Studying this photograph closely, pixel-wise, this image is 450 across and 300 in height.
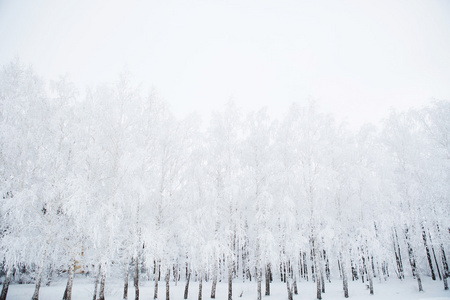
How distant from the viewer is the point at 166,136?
1466 centimetres

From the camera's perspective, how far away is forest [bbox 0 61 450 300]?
10.4 meters

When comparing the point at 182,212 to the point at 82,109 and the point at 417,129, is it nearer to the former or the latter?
the point at 82,109

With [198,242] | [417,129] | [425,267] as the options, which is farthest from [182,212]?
[425,267]

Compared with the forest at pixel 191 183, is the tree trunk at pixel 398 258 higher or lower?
lower

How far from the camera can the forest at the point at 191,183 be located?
10.4 metres

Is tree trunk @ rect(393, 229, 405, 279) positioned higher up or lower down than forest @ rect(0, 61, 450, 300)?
lower down

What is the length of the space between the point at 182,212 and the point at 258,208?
4.84 metres

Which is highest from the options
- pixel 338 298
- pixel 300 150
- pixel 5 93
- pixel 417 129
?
pixel 417 129

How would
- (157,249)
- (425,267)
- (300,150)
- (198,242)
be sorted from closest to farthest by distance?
(157,249), (198,242), (300,150), (425,267)

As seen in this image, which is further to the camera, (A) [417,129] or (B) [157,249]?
(A) [417,129]

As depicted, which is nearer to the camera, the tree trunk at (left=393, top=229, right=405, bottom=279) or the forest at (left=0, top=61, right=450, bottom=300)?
the forest at (left=0, top=61, right=450, bottom=300)

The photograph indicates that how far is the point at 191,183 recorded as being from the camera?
14.4 m

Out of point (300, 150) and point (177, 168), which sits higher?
point (300, 150)

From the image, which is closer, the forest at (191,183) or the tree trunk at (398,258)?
the forest at (191,183)
